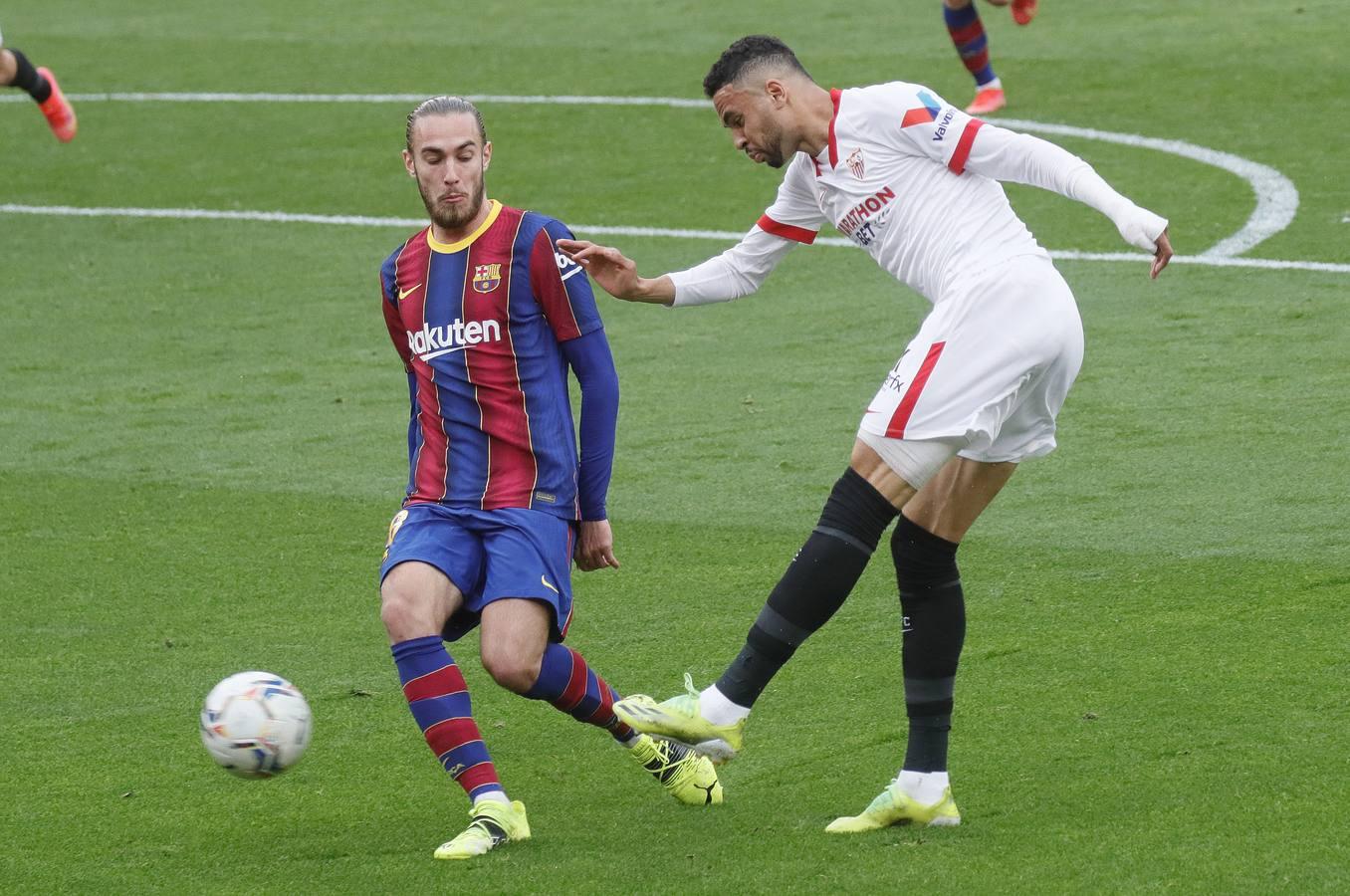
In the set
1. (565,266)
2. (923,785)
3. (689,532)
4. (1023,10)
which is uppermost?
(1023,10)

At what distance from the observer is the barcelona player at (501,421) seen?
531cm

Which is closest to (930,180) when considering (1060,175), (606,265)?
(1060,175)

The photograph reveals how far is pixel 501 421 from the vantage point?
5434 millimetres

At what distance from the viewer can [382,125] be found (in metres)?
16.5

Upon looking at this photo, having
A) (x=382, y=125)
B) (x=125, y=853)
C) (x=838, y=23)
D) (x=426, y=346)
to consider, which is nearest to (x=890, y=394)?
(x=426, y=346)

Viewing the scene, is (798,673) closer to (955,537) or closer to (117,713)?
(955,537)

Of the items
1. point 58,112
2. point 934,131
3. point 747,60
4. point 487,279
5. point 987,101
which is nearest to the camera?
point 934,131

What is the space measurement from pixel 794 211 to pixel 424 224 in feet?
26.7

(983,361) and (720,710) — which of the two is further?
(720,710)

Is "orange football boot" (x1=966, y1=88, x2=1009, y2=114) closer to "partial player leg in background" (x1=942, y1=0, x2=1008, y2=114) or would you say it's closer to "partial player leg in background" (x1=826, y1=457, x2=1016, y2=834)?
"partial player leg in background" (x1=942, y1=0, x2=1008, y2=114)

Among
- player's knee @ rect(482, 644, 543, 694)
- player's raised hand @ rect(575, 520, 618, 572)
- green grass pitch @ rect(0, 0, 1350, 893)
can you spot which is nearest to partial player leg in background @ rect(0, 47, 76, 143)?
green grass pitch @ rect(0, 0, 1350, 893)

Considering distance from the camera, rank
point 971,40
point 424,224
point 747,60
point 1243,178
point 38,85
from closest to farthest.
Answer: point 747,60, point 1243,178, point 424,224, point 38,85, point 971,40

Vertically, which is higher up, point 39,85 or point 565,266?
point 39,85

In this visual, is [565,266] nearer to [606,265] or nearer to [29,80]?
[606,265]
